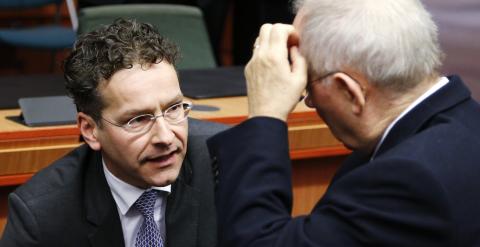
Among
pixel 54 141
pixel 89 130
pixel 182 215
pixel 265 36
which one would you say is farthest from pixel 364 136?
pixel 54 141

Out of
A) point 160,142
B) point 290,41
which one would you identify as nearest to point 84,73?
point 160,142

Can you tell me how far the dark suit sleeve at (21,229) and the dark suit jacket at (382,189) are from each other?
604mm

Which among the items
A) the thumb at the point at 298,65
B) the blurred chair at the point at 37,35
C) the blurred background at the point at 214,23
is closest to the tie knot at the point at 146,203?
the thumb at the point at 298,65

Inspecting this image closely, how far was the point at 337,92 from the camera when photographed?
1.37 meters

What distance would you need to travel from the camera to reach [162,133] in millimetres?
1818

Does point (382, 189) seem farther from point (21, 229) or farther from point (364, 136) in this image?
point (21, 229)

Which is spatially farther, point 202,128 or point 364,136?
point 202,128

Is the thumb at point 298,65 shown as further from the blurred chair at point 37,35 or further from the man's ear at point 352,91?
the blurred chair at point 37,35

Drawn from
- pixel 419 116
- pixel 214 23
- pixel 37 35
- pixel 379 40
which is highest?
pixel 379 40

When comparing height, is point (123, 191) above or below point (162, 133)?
below

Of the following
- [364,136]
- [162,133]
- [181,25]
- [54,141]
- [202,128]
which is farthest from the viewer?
[181,25]

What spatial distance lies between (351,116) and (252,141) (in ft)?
0.55

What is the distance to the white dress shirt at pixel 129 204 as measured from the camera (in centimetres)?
193

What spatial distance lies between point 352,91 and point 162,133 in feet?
1.95
